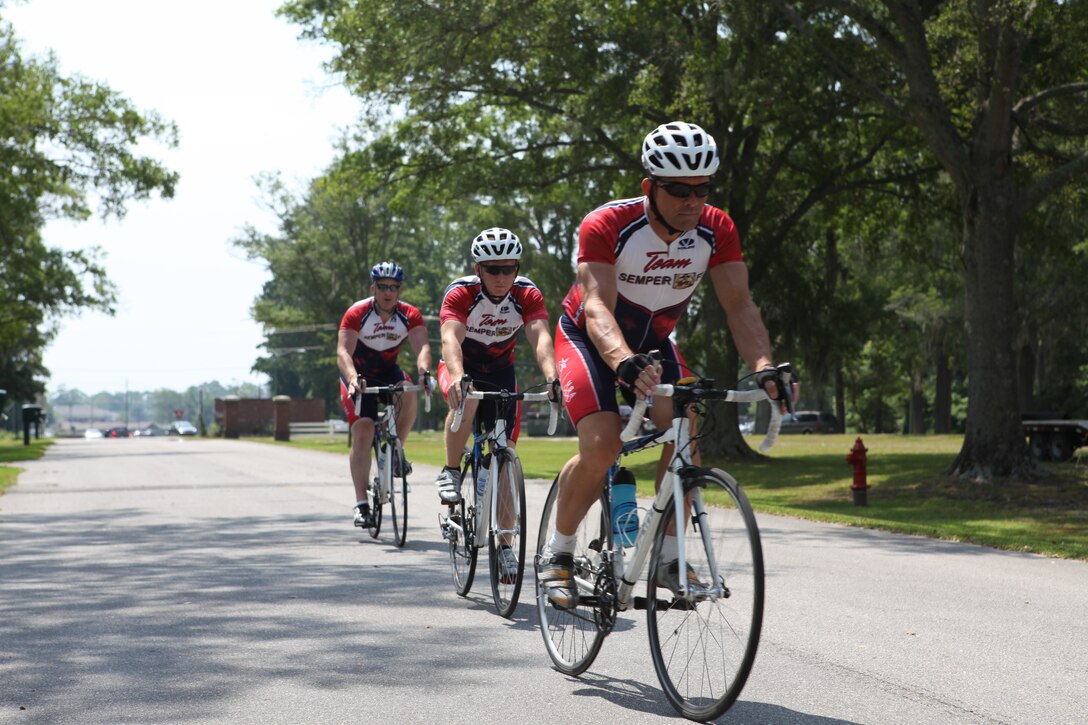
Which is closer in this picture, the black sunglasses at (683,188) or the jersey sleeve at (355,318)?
the black sunglasses at (683,188)

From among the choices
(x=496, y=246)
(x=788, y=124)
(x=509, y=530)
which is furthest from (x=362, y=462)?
(x=788, y=124)

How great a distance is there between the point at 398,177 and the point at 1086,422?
15.7 meters

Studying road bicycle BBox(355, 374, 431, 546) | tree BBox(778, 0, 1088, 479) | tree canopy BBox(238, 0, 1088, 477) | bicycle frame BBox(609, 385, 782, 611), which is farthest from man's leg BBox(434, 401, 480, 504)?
tree BBox(778, 0, 1088, 479)

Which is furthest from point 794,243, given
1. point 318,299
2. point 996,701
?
point 318,299

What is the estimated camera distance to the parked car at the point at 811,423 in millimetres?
78250

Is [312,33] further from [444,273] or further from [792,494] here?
[444,273]

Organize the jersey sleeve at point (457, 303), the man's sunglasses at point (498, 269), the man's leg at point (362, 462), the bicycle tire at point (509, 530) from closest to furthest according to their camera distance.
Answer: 1. the bicycle tire at point (509, 530)
2. the man's sunglasses at point (498, 269)
3. the jersey sleeve at point (457, 303)
4. the man's leg at point (362, 462)

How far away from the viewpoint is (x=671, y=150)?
4.96 m

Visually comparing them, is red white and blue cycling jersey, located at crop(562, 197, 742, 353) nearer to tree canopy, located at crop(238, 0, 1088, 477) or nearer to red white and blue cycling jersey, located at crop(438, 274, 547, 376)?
red white and blue cycling jersey, located at crop(438, 274, 547, 376)

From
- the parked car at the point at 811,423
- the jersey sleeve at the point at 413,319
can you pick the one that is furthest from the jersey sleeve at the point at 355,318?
the parked car at the point at 811,423

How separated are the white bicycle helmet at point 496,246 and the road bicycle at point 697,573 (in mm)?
2619

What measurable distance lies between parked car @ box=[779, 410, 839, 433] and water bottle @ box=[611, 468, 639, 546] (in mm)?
73236

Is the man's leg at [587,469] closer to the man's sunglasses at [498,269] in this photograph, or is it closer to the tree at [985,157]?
the man's sunglasses at [498,269]

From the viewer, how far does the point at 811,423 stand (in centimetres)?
7881
